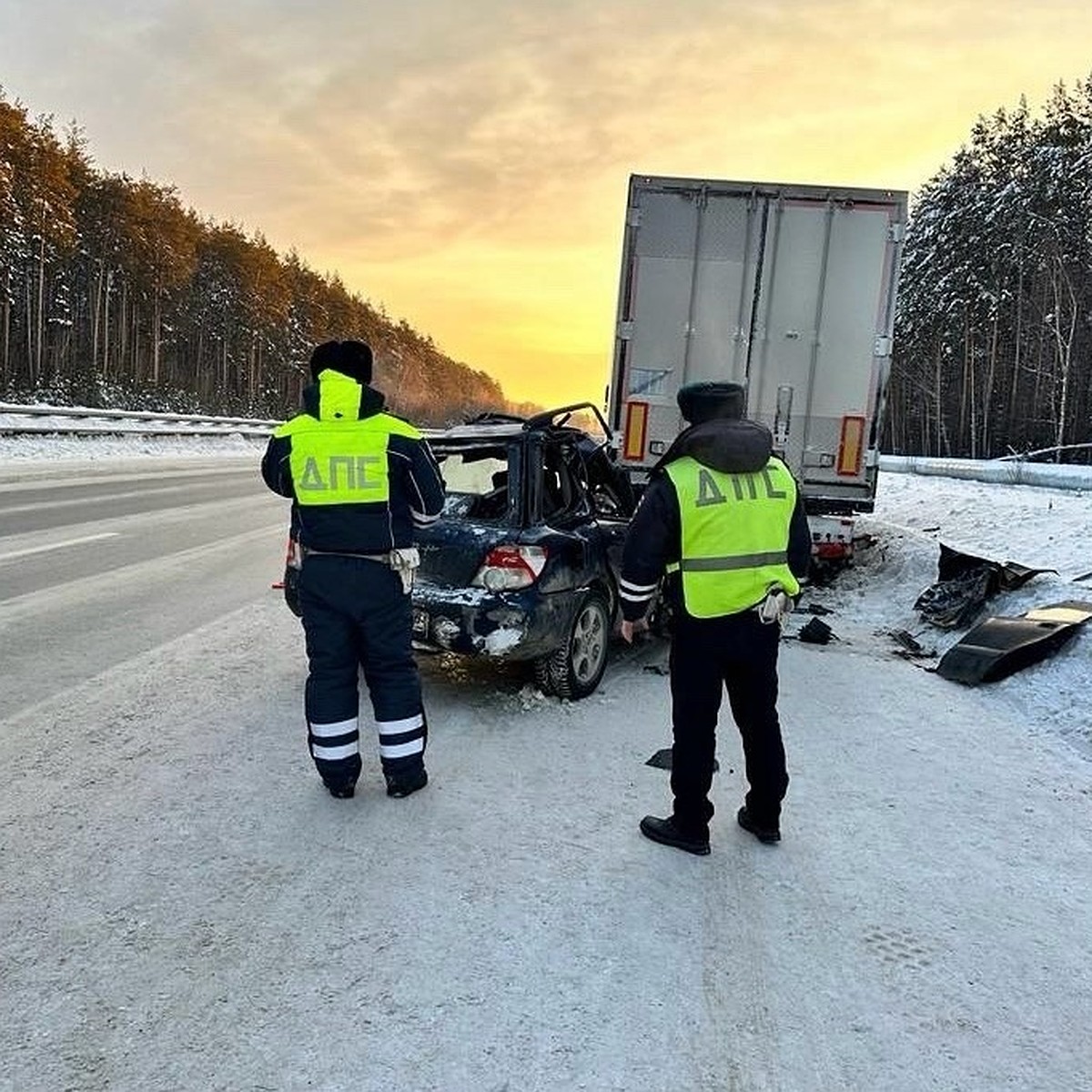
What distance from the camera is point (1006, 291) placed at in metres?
44.7

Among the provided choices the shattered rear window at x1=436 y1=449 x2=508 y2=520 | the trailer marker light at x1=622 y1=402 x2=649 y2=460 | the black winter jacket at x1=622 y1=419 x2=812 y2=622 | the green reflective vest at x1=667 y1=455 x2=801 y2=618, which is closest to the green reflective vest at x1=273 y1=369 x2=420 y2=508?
the black winter jacket at x1=622 y1=419 x2=812 y2=622

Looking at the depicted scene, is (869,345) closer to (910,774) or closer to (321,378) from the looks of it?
(910,774)

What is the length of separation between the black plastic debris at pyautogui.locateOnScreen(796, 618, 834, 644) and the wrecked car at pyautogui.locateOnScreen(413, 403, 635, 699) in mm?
2094

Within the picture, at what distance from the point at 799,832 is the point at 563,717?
1593 mm

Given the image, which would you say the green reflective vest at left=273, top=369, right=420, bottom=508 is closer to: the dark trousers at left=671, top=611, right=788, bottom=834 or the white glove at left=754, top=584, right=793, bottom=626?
the dark trousers at left=671, top=611, right=788, bottom=834

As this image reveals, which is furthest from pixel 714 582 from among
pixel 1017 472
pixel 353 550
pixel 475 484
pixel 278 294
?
pixel 278 294

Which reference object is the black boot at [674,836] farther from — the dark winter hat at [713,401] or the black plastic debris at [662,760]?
the dark winter hat at [713,401]

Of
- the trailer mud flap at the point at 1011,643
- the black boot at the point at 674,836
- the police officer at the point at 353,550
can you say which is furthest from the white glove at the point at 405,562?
the trailer mud flap at the point at 1011,643

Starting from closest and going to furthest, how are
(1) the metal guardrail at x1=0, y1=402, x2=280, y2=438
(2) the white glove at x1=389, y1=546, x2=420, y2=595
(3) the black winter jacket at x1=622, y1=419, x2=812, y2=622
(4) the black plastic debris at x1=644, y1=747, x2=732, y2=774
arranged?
(3) the black winter jacket at x1=622, y1=419, x2=812, y2=622, (2) the white glove at x1=389, y1=546, x2=420, y2=595, (4) the black plastic debris at x1=644, y1=747, x2=732, y2=774, (1) the metal guardrail at x1=0, y1=402, x2=280, y2=438

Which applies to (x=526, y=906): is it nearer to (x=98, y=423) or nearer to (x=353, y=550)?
(x=353, y=550)

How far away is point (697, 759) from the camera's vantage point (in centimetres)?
349

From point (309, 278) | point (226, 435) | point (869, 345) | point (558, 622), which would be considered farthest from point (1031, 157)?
point (309, 278)

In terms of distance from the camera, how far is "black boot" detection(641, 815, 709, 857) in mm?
3451

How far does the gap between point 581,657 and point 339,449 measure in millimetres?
2233
